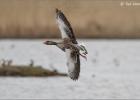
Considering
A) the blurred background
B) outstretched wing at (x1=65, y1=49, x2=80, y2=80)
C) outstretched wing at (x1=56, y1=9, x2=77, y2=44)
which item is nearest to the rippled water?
the blurred background

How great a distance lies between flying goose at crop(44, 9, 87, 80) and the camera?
43.2ft

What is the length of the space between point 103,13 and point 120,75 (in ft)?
20.1

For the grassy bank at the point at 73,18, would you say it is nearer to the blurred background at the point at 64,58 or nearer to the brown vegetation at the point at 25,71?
the blurred background at the point at 64,58

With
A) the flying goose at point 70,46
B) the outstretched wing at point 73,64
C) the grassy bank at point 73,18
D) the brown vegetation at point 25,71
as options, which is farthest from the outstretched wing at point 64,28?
the grassy bank at point 73,18

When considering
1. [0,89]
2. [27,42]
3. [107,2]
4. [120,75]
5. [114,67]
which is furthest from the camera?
[27,42]

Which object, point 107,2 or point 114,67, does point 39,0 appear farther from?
point 114,67

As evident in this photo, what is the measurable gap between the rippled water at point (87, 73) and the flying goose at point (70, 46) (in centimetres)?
1058

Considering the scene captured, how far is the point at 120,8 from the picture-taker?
36500 mm

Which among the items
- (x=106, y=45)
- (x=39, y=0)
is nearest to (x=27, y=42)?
(x=106, y=45)

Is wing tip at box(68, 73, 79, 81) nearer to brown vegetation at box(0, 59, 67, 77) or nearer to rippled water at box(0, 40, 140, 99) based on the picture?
rippled water at box(0, 40, 140, 99)

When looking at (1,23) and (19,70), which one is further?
(1,23)

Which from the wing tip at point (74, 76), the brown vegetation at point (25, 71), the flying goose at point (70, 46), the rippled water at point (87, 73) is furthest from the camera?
the brown vegetation at point (25, 71)

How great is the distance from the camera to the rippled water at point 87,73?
25328 mm

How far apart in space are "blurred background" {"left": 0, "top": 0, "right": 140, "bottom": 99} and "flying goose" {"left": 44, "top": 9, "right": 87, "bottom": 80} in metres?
10.6
